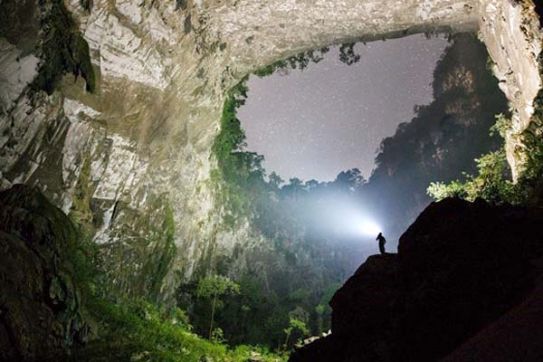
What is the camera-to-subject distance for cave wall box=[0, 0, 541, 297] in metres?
10.7

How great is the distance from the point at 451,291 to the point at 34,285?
24.6ft

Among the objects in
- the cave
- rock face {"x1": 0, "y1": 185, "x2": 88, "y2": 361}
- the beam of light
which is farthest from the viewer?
the beam of light

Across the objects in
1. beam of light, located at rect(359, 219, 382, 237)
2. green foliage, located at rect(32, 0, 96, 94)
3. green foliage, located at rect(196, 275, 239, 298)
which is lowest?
green foliage, located at rect(196, 275, 239, 298)

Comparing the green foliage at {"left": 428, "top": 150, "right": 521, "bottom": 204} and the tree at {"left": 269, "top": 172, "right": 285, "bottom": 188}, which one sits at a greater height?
the tree at {"left": 269, "top": 172, "right": 285, "bottom": 188}

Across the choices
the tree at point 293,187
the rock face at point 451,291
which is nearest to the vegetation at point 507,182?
the rock face at point 451,291

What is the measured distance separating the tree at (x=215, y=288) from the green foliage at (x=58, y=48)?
1013 centimetres

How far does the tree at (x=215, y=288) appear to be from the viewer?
17317mm

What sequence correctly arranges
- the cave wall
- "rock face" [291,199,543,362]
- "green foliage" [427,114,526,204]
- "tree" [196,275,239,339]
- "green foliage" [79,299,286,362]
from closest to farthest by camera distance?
"rock face" [291,199,543,362] → "green foliage" [79,299,286,362] → the cave wall → "green foliage" [427,114,526,204] → "tree" [196,275,239,339]

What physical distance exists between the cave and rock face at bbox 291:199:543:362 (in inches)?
2.0

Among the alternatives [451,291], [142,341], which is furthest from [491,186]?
[142,341]

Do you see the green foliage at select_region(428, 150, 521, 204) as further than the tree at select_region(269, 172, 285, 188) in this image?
Answer: No

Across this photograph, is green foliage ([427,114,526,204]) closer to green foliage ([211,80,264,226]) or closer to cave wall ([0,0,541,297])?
cave wall ([0,0,541,297])

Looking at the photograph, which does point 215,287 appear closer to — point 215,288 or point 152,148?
point 215,288

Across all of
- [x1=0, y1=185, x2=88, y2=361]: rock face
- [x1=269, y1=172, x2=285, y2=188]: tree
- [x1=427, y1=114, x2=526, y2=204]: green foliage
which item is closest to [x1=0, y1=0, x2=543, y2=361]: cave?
[x1=0, y1=185, x2=88, y2=361]: rock face
